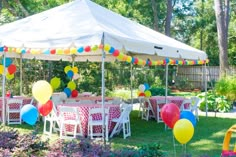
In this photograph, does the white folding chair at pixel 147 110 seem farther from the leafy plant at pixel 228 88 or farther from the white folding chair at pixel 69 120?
the leafy plant at pixel 228 88

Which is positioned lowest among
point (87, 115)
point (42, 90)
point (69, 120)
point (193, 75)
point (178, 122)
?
point (69, 120)

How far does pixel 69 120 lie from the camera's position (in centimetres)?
828

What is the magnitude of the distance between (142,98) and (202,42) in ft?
77.9

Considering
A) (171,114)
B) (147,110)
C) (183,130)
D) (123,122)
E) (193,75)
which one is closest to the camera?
(183,130)

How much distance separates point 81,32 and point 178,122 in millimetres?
3493

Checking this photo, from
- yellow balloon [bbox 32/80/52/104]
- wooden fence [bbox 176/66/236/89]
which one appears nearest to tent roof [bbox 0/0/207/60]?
yellow balloon [bbox 32/80/52/104]

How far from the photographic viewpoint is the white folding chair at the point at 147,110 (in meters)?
11.5

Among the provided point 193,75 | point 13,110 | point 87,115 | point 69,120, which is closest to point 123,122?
point 87,115

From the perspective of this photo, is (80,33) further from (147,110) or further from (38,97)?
(147,110)

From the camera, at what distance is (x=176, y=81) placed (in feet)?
83.7

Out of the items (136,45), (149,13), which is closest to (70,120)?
(136,45)

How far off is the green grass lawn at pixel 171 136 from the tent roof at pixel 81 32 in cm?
200

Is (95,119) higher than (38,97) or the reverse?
the reverse

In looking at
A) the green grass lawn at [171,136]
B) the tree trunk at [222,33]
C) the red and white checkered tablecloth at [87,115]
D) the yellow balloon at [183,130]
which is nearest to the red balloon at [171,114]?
the yellow balloon at [183,130]
